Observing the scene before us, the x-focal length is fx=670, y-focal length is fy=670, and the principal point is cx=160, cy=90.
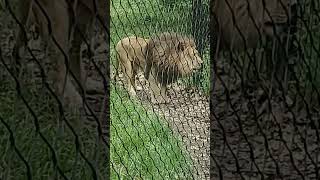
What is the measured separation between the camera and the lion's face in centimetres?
316

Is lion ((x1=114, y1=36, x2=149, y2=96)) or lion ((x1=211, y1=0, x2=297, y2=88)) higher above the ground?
lion ((x1=211, y1=0, x2=297, y2=88))

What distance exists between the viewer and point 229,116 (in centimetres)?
102

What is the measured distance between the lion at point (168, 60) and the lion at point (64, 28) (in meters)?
1.88

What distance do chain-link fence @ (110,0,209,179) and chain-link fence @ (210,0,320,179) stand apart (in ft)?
3.42

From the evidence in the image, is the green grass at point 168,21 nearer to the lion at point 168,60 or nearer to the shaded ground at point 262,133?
the lion at point 168,60

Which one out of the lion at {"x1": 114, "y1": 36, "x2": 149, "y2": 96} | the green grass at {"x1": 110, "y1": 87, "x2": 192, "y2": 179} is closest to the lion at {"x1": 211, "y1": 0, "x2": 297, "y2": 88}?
the green grass at {"x1": 110, "y1": 87, "x2": 192, "y2": 179}

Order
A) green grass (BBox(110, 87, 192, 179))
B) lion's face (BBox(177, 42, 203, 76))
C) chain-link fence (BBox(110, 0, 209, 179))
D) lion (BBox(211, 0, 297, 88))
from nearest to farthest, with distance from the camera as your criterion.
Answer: lion (BBox(211, 0, 297, 88))
green grass (BBox(110, 87, 192, 179))
chain-link fence (BBox(110, 0, 209, 179))
lion's face (BBox(177, 42, 203, 76))

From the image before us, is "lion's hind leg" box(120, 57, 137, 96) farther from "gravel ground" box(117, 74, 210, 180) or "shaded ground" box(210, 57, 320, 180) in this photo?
"shaded ground" box(210, 57, 320, 180)

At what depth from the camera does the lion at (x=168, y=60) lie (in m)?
2.96

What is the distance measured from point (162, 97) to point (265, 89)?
1.90 metres

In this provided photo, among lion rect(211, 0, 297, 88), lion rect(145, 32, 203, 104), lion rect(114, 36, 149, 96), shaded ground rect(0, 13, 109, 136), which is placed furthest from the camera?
lion rect(145, 32, 203, 104)

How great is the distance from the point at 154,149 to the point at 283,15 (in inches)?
56.9

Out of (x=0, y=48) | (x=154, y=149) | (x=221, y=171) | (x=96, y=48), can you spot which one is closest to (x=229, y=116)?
(x=221, y=171)

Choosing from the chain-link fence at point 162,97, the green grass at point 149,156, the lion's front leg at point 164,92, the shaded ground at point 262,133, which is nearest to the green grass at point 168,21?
the chain-link fence at point 162,97
